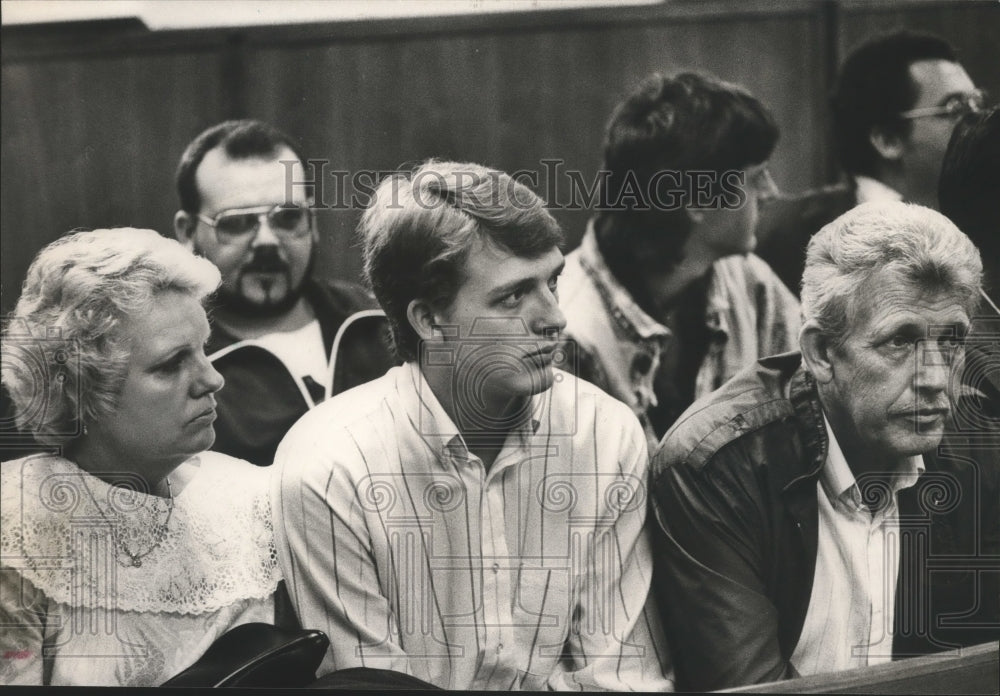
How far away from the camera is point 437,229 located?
3529 millimetres

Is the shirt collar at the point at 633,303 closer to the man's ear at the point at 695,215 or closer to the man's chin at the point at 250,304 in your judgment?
the man's ear at the point at 695,215

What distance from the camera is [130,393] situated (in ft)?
11.9

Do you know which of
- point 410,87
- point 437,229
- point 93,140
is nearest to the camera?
point 437,229

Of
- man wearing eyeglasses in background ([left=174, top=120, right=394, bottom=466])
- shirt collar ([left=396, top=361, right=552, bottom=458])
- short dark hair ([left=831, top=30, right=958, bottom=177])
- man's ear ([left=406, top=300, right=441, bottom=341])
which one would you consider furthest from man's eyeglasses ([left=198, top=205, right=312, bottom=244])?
short dark hair ([left=831, top=30, right=958, bottom=177])

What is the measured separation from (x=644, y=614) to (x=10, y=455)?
226cm

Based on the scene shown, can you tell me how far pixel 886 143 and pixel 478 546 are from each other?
6.24 feet

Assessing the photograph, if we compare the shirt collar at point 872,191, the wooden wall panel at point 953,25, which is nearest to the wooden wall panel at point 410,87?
the wooden wall panel at point 953,25

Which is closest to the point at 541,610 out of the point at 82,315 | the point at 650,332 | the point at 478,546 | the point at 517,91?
the point at 478,546

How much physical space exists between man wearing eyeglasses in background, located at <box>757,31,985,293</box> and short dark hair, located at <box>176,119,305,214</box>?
167cm

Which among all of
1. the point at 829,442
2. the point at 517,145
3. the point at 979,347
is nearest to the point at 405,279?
the point at 517,145

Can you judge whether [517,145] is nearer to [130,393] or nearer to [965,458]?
[130,393]

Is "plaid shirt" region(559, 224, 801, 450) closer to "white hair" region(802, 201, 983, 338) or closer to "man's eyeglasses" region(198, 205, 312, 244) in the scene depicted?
"white hair" region(802, 201, 983, 338)

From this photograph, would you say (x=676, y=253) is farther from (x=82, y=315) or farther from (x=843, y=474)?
(x=82, y=315)

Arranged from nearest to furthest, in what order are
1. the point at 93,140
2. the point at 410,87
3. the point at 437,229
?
the point at 437,229 → the point at 410,87 → the point at 93,140
